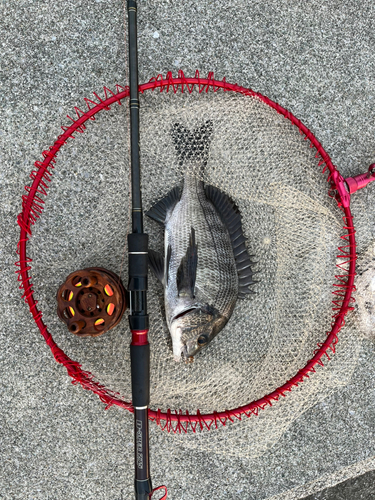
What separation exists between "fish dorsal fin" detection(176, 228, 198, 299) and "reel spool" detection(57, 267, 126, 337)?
311 millimetres

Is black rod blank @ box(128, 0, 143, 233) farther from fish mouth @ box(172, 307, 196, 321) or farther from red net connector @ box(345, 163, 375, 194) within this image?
red net connector @ box(345, 163, 375, 194)

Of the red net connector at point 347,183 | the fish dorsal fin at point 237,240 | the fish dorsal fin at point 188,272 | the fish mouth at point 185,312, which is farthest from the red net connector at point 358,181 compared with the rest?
the fish mouth at point 185,312

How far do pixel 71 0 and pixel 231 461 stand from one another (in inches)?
111

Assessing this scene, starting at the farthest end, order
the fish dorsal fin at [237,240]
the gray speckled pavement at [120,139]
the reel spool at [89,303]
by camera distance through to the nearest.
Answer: the gray speckled pavement at [120,139] < the fish dorsal fin at [237,240] < the reel spool at [89,303]

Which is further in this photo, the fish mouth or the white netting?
the white netting

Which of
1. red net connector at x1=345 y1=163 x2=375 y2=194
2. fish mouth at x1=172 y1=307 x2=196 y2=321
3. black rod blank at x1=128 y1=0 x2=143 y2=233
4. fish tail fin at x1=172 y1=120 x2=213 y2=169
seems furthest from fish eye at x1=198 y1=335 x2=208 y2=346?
red net connector at x1=345 y1=163 x2=375 y2=194

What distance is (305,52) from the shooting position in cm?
211

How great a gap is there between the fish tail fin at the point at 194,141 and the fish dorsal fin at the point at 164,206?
20cm

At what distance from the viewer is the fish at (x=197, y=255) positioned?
5.66ft

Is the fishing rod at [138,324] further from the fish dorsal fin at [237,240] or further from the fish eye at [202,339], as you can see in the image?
the fish dorsal fin at [237,240]

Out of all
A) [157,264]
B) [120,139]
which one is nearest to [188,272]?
[157,264]

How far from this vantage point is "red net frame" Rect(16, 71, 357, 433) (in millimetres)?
1736

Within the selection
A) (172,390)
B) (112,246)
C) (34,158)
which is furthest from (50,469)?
(34,158)

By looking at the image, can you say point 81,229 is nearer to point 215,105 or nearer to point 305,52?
point 215,105
